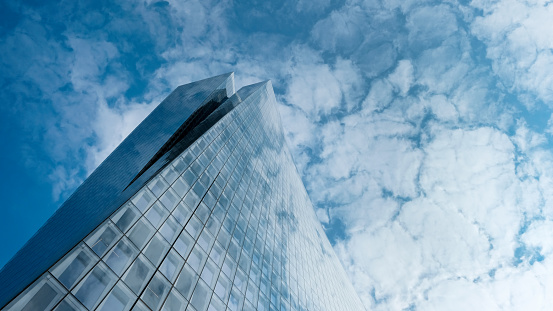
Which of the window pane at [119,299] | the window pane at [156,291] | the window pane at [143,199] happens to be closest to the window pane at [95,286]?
the window pane at [119,299]

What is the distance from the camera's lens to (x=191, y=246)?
2180 centimetres

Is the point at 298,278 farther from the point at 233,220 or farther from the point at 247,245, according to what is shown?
the point at 233,220

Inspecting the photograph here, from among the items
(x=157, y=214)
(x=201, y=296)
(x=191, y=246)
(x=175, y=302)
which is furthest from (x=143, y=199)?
(x=201, y=296)

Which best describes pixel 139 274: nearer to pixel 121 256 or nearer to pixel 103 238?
pixel 121 256

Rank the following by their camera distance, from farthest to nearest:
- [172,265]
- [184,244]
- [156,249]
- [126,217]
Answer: [184,244], [172,265], [156,249], [126,217]

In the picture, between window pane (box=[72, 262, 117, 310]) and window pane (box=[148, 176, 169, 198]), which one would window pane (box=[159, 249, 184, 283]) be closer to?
window pane (box=[72, 262, 117, 310])

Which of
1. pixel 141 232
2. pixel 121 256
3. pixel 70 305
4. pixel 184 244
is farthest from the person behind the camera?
pixel 184 244

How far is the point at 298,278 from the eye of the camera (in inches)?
1766

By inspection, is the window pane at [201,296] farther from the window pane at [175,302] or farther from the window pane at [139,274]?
the window pane at [139,274]

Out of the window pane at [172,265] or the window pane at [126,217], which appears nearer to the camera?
the window pane at [126,217]

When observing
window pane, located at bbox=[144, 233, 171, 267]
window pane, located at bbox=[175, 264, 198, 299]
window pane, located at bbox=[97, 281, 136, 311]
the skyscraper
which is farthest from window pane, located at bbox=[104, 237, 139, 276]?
window pane, located at bbox=[175, 264, 198, 299]

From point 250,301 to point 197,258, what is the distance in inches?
348

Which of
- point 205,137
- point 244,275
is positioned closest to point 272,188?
point 205,137

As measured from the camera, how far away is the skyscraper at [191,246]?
44.4 feet
